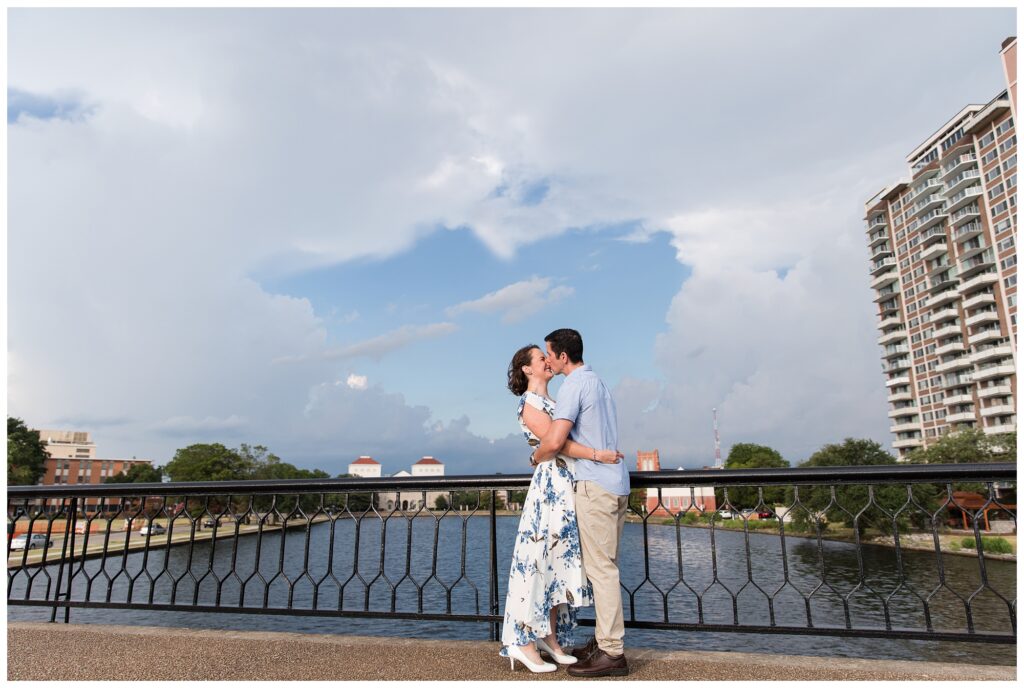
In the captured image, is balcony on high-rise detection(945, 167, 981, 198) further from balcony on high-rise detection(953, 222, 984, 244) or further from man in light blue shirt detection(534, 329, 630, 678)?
man in light blue shirt detection(534, 329, 630, 678)

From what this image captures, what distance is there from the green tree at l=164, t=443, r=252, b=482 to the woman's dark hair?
2584 inches

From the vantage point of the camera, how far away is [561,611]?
3.29 m

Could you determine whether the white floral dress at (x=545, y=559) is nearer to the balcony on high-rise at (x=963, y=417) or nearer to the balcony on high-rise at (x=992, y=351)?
the balcony on high-rise at (x=992, y=351)

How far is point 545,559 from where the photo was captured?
10.4 ft

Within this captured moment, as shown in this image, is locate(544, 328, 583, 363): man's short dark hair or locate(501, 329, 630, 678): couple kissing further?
locate(544, 328, 583, 363): man's short dark hair

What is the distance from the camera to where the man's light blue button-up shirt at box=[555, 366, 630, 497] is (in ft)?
10.2

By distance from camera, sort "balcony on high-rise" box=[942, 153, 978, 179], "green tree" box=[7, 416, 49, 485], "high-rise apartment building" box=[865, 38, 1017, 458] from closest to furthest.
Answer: "green tree" box=[7, 416, 49, 485] → "high-rise apartment building" box=[865, 38, 1017, 458] → "balcony on high-rise" box=[942, 153, 978, 179]

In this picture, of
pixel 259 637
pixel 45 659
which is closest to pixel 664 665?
pixel 259 637

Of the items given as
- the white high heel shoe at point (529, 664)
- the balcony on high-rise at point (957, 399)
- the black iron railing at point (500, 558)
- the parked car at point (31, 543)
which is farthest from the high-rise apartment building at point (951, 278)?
the parked car at point (31, 543)

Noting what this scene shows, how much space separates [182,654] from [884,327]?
266 feet

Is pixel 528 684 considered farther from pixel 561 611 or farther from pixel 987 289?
pixel 987 289

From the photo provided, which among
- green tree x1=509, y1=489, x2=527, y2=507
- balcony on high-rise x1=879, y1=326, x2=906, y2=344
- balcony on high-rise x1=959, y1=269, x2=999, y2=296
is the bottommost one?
green tree x1=509, y1=489, x2=527, y2=507

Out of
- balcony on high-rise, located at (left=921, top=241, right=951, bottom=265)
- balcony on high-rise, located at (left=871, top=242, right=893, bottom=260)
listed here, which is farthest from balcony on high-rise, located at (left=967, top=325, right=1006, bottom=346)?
balcony on high-rise, located at (left=871, top=242, right=893, bottom=260)

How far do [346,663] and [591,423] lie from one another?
1.80 metres
